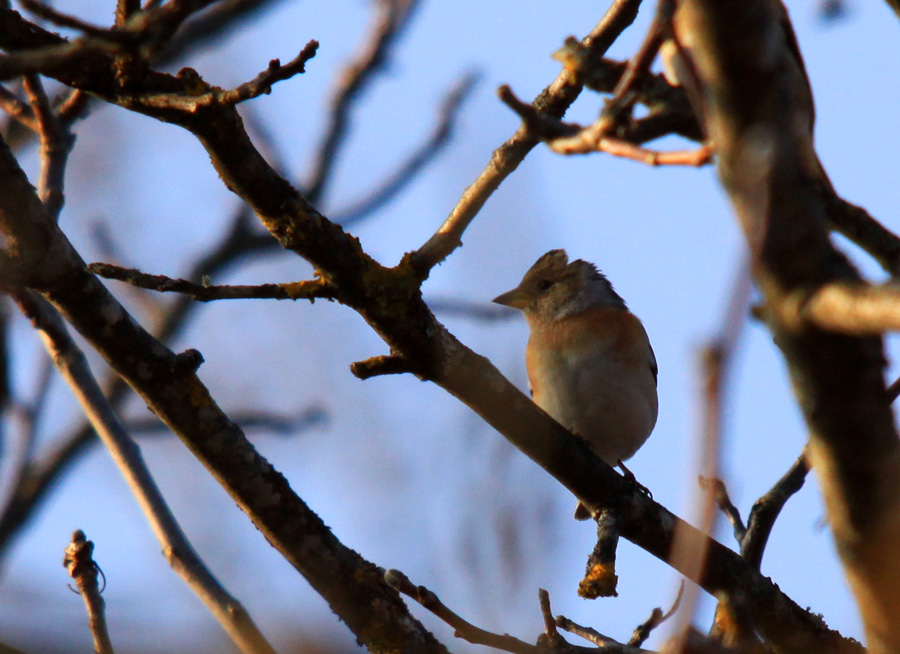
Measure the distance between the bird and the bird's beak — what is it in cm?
16

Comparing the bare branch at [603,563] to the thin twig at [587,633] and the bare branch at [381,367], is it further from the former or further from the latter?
the bare branch at [381,367]

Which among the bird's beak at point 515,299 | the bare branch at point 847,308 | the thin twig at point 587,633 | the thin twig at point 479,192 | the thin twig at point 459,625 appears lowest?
the bare branch at point 847,308

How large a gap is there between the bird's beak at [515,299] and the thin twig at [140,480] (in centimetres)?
369

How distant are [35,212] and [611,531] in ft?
7.33

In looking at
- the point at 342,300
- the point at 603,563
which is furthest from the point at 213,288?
the point at 603,563

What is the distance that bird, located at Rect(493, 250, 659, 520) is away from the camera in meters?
6.48

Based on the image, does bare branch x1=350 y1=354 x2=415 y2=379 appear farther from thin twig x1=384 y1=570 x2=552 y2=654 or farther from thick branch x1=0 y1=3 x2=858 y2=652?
thin twig x1=384 y1=570 x2=552 y2=654

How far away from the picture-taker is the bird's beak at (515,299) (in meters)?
7.51

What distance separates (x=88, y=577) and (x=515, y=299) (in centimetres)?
497

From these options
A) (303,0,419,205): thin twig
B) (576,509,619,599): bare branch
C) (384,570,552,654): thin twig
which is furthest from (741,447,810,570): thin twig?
(303,0,419,205): thin twig

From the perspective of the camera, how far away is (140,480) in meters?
4.21

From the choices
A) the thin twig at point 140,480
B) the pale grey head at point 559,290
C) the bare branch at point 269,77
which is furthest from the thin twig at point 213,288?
the pale grey head at point 559,290

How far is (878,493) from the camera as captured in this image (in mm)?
1786

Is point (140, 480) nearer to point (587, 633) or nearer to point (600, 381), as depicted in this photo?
point (587, 633)
